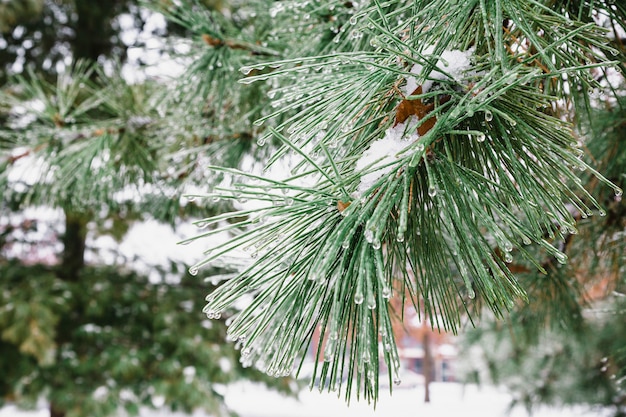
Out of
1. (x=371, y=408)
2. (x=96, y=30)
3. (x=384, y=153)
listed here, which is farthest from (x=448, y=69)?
(x=371, y=408)

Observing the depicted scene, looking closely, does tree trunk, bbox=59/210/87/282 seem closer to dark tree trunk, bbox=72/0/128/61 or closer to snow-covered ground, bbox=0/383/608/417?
dark tree trunk, bbox=72/0/128/61

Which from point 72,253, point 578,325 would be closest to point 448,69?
point 578,325

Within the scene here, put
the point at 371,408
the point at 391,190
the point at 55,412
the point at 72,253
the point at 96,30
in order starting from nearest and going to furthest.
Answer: the point at 391,190 < the point at 55,412 < the point at 72,253 < the point at 96,30 < the point at 371,408

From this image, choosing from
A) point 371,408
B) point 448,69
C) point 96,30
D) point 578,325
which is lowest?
point 371,408

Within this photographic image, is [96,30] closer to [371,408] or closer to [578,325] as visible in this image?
[578,325]

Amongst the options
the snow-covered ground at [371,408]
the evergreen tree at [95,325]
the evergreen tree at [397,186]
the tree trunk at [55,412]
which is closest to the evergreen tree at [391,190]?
the evergreen tree at [397,186]

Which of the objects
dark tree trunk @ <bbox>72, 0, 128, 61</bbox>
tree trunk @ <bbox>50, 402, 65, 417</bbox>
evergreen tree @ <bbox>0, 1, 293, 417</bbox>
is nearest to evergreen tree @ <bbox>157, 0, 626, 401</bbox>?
evergreen tree @ <bbox>0, 1, 293, 417</bbox>

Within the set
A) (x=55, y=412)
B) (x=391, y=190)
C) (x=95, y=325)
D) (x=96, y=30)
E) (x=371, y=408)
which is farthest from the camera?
(x=371, y=408)

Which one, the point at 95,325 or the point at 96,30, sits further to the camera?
the point at 96,30

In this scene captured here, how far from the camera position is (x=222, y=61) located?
92 cm

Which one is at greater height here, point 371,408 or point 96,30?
point 96,30

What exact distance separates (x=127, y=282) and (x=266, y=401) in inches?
182

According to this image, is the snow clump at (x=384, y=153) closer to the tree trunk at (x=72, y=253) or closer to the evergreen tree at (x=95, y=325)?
the evergreen tree at (x=95, y=325)

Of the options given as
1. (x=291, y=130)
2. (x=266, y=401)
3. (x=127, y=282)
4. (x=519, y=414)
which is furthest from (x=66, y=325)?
(x=519, y=414)
